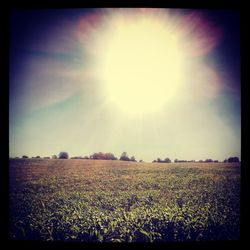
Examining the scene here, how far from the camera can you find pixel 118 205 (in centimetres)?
503

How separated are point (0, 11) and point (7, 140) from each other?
2.10 meters

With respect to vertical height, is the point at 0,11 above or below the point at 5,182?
above

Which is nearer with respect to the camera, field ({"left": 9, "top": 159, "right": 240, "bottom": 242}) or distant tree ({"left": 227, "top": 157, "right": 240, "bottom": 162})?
field ({"left": 9, "top": 159, "right": 240, "bottom": 242})

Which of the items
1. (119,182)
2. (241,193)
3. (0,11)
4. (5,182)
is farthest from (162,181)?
(0,11)

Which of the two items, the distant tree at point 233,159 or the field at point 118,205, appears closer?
the field at point 118,205

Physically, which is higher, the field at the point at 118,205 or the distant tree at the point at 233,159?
the distant tree at the point at 233,159

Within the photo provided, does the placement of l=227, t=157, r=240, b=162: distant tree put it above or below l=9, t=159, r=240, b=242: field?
above

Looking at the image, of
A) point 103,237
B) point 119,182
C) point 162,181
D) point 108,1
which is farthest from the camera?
point 162,181

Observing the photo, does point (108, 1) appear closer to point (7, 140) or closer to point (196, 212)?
point (7, 140)

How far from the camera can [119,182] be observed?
573 cm

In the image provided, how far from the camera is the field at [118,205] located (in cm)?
451

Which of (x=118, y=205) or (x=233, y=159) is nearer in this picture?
(x=233, y=159)

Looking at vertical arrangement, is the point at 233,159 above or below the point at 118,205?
above

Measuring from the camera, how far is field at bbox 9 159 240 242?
4.51 m
